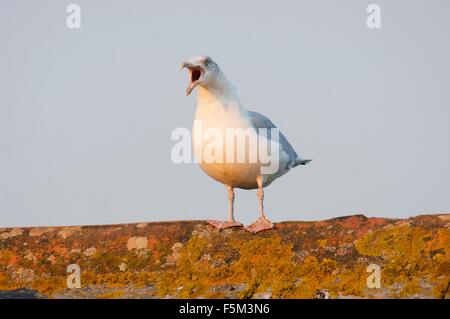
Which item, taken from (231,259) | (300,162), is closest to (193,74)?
(300,162)

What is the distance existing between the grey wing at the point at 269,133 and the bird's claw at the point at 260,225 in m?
2.73

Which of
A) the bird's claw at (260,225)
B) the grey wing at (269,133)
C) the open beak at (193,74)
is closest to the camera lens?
the bird's claw at (260,225)

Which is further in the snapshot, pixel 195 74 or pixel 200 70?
pixel 195 74

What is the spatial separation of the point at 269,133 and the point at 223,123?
85 centimetres

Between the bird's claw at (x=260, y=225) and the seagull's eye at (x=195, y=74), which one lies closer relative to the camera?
the bird's claw at (x=260, y=225)

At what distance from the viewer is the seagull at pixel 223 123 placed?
1216 cm

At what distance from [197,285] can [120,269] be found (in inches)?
34.0

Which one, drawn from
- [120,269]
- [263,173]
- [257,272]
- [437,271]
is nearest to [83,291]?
[120,269]

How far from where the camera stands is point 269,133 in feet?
42.4

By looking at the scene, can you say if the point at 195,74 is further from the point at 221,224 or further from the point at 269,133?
the point at 221,224

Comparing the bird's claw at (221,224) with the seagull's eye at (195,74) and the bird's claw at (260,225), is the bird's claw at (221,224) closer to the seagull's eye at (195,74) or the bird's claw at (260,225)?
the bird's claw at (260,225)

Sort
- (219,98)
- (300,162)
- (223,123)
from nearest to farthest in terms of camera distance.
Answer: (223,123) < (219,98) < (300,162)

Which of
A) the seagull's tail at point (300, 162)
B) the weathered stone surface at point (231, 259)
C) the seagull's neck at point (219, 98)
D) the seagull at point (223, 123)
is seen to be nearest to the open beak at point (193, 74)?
the seagull at point (223, 123)

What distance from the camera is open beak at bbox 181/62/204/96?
40.3ft
